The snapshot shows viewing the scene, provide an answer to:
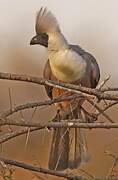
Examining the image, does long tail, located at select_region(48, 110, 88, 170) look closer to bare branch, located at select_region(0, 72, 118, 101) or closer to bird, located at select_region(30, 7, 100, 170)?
bird, located at select_region(30, 7, 100, 170)

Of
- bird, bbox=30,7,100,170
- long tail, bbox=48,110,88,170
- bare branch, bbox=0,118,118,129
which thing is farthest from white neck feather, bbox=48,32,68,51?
bare branch, bbox=0,118,118,129

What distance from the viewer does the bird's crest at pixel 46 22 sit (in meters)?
1.45

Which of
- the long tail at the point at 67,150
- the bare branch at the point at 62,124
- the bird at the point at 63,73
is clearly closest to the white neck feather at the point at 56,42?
the bird at the point at 63,73

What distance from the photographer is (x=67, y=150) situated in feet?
4.94

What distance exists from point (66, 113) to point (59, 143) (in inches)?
4.0

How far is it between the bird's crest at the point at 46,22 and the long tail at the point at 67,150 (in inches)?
9.5

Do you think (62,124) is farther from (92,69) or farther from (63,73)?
(92,69)

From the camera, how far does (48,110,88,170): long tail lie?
149cm

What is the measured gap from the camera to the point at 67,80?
4.37 feet

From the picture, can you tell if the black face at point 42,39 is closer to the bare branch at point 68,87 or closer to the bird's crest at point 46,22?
the bird's crest at point 46,22

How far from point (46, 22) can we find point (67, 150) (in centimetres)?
36

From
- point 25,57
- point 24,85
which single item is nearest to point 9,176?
point 24,85

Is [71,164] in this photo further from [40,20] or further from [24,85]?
[24,85]

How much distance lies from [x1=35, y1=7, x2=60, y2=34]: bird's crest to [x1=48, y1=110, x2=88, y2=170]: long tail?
241 millimetres
